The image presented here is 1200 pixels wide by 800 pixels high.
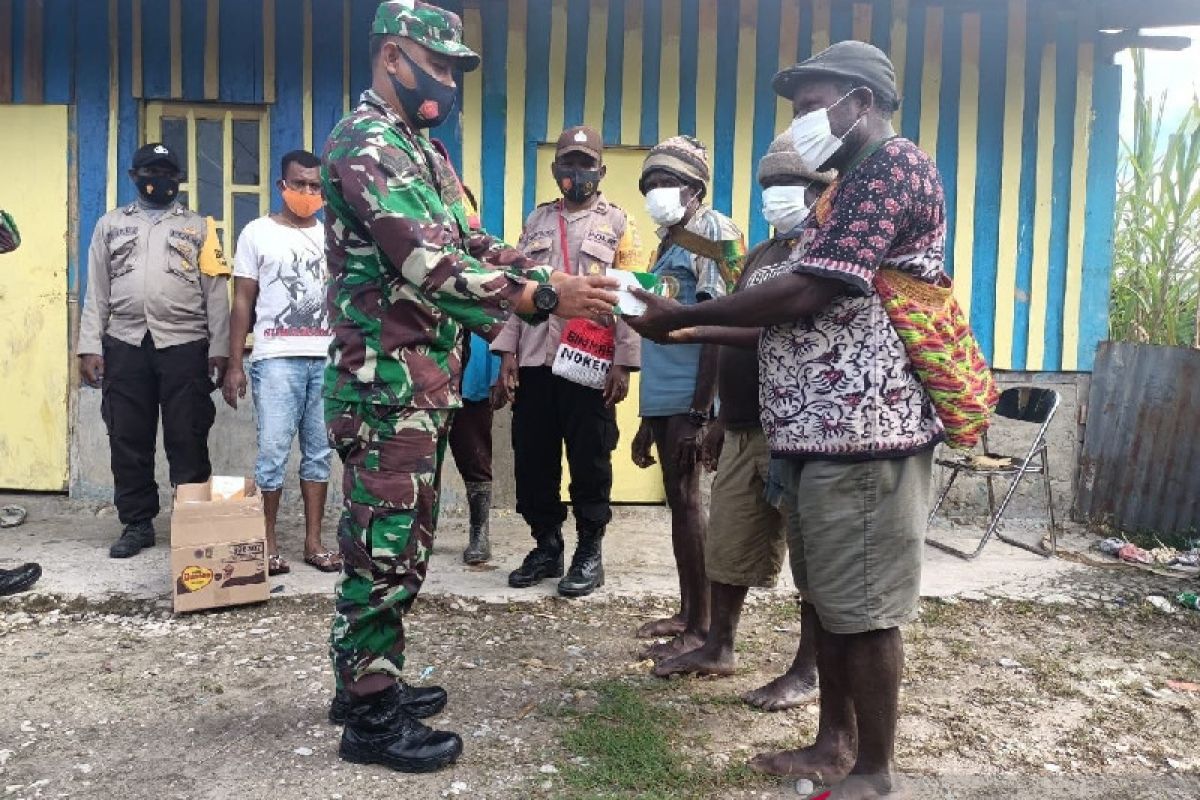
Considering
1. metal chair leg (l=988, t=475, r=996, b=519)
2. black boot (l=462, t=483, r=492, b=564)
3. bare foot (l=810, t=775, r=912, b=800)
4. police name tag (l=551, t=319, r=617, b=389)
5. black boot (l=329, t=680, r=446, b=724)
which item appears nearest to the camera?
bare foot (l=810, t=775, r=912, b=800)

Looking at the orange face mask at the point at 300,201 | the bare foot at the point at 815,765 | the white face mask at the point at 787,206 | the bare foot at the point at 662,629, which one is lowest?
the bare foot at the point at 815,765

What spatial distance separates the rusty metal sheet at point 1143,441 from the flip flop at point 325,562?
15.6ft

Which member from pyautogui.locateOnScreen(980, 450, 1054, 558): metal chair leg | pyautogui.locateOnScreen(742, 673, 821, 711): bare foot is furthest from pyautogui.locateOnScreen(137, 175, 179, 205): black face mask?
pyautogui.locateOnScreen(980, 450, 1054, 558): metal chair leg

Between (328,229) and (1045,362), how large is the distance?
5.21 metres

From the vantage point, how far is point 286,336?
4.83m

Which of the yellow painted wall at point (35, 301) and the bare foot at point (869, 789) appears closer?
the bare foot at point (869, 789)

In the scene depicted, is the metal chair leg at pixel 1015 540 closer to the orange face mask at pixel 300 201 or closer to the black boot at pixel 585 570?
the black boot at pixel 585 570

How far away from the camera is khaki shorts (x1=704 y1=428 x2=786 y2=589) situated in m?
3.43

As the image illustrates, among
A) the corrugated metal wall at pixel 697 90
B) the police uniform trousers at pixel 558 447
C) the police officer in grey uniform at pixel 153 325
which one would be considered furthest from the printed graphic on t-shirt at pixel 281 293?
the corrugated metal wall at pixel 697 90

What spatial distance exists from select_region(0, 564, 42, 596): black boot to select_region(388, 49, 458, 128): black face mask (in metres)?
3.09

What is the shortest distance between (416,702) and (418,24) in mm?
2120

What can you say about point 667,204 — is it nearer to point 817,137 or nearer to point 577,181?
point 577,181

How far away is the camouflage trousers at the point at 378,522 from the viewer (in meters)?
2.81

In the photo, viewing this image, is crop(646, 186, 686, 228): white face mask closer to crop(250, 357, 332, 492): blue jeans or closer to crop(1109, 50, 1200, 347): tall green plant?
crop(250, 357, 332, 492): blue jeans
